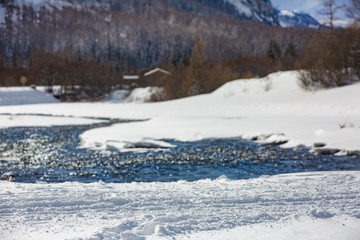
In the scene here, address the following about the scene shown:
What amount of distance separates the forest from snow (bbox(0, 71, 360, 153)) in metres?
3.78

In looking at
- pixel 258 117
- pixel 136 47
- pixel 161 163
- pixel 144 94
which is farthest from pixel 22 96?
pixel 136 47

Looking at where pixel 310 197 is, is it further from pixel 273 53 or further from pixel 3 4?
pixel 3 4

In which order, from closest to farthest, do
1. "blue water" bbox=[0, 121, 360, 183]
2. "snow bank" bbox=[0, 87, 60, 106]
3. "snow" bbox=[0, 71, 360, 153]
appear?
1. "blue water" bbox=[0, 121, 360, 183]
2. "snow" bbox=[0, 71, 360, 153]
3. "snow bank" bbox=[0, 87, 60, 106]

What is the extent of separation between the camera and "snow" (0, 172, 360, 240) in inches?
142

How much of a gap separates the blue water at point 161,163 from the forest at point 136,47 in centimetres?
1783

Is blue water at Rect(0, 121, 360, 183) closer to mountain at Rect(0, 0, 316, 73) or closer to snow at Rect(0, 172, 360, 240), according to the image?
snow at Rect(0, 172, 360, 240)

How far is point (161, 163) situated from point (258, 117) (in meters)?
12.9

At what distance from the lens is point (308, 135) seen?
13.3 metres

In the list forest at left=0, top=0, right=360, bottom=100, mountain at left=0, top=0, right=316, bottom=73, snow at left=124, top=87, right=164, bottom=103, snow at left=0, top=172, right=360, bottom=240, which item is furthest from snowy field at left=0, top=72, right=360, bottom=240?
mountain at left=0, top=0, right=316, bottom=73

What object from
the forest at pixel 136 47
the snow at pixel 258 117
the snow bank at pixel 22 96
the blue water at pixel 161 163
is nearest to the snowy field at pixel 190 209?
the blue water at pixel 161 163

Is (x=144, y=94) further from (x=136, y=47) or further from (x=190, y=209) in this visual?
(x=136, y=47)

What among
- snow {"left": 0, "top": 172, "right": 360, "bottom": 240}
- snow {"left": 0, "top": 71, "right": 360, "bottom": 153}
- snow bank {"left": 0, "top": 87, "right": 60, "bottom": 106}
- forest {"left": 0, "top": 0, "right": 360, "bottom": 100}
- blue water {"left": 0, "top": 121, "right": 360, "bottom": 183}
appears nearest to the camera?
snow {"left": 0, "top": 172, "right": 360, "bottom": 240}

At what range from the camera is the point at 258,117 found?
2138 centimetres

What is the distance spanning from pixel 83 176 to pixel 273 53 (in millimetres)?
77495
